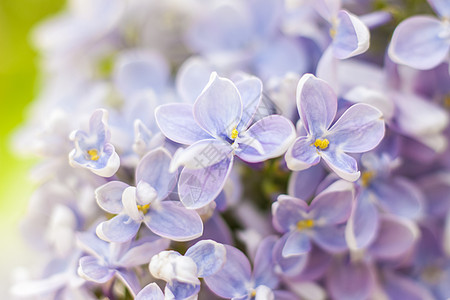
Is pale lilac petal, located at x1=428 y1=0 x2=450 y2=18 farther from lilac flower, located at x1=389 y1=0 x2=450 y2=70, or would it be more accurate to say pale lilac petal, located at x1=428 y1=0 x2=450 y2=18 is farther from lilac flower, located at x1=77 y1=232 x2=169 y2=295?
lilac flower, located at x1=77 y1=232 x2=169 y2=295

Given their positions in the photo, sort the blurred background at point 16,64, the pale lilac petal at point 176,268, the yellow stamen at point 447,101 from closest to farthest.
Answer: the pale lilac petal at point 176,268, the yellow stamen at point 447,101, the blurred background at point 16,64

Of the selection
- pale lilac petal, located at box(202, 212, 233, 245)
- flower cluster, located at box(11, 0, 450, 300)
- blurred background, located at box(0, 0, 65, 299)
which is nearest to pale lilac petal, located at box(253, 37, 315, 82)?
flower cluster, located at box(11, 0, 450, 300)

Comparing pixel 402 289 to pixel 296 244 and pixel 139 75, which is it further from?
pixel 139 75

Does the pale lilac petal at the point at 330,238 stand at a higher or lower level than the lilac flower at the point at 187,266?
lower

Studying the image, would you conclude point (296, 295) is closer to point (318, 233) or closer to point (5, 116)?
point (318, 233)

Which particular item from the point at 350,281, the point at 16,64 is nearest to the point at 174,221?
the point at 350,281

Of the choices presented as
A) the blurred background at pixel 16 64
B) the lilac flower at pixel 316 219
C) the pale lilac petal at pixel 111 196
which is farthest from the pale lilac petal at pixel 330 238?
the blurred background at pixel 16 64

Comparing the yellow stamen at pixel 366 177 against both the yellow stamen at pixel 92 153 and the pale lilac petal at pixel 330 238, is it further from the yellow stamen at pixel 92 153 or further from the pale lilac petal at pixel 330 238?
the yellow stamen at pixel 92 153
